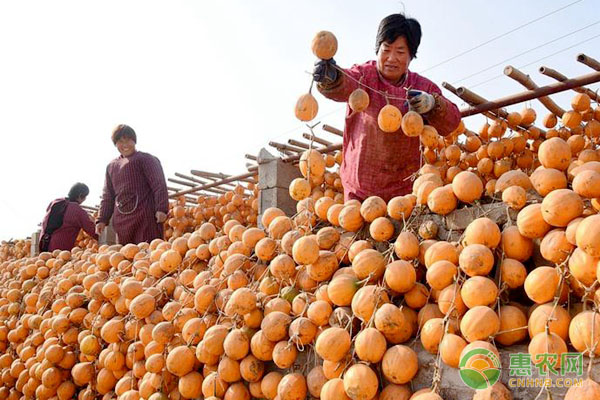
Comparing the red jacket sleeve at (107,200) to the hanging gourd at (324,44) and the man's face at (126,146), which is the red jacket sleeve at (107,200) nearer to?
the man's face at (126,146)

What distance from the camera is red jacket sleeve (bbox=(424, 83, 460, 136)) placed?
2637 millimetres

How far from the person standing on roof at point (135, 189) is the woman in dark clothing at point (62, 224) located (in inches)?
57.6

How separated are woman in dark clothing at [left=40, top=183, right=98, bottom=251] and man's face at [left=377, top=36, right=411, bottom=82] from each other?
15.3 feet

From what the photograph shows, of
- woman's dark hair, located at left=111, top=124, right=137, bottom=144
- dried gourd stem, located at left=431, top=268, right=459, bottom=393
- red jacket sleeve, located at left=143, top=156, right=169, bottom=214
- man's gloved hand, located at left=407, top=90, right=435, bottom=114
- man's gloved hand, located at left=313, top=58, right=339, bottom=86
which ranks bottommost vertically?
dried gourd stem, located at left=431, top=268, right=459, bottom=393

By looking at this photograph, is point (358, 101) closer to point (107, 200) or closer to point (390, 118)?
point (390, 118)

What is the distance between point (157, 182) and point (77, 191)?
2135 mm

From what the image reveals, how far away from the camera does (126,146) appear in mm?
4895

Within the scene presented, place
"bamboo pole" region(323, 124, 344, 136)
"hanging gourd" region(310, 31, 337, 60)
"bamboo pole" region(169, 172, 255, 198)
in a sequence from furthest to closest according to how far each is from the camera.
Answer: "bamboo pole" region(169, 172, 255, 198) → "bamboo pole" region(323, 124, 344, 136) → "hanging gourd" region(310, 31, 337, 60)

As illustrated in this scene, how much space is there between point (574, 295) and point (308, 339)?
0.90 m

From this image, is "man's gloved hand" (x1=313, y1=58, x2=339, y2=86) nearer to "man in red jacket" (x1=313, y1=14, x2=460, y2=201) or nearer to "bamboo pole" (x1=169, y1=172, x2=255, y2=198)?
"man in red jacket" (x1=313, y1=14, x2=460, y2=201)

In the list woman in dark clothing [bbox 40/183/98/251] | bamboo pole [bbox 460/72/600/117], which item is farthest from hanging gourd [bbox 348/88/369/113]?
woman in dark clothing [bbox 40/183/98/251]

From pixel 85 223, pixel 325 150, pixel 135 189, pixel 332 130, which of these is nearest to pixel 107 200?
pixel 135 189

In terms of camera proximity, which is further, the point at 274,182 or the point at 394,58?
the point at 274,182

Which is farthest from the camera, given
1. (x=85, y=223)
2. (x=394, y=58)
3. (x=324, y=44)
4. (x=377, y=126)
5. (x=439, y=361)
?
(x=85, y=223)
